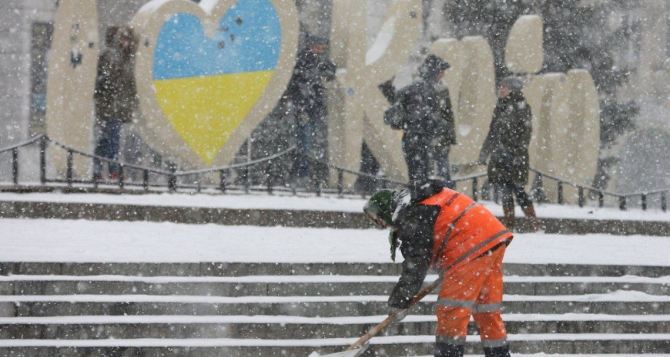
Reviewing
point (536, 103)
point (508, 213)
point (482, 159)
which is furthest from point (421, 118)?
point (536, 103)

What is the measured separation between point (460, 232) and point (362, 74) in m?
8.52

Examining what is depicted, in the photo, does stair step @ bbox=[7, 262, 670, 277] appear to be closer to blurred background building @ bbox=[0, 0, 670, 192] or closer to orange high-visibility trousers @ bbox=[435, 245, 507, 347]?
orange high-visibility trousers @ bbox=[435, 245, 507, 347]

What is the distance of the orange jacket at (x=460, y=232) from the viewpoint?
6.80 m

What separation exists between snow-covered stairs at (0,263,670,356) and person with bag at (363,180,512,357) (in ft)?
6.01

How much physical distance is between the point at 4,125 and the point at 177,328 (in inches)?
360

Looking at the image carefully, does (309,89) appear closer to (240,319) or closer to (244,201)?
(244,201)

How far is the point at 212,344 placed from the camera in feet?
27.3

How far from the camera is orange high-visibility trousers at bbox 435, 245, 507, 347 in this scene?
6738 mm

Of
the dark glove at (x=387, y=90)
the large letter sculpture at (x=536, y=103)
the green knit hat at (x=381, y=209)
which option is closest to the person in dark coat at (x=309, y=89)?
the dark glove at (x=387, y=90)

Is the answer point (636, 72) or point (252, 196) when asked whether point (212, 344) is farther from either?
point (636, 72)

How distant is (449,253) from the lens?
686 cm

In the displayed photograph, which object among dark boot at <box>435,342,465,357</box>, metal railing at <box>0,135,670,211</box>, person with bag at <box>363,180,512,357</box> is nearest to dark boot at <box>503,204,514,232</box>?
metal railing at <box>0,135,670,211</box>

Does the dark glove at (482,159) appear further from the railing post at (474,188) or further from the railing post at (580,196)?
the railing post at (580,196)

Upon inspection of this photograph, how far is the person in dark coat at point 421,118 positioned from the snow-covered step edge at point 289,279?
261 cm
